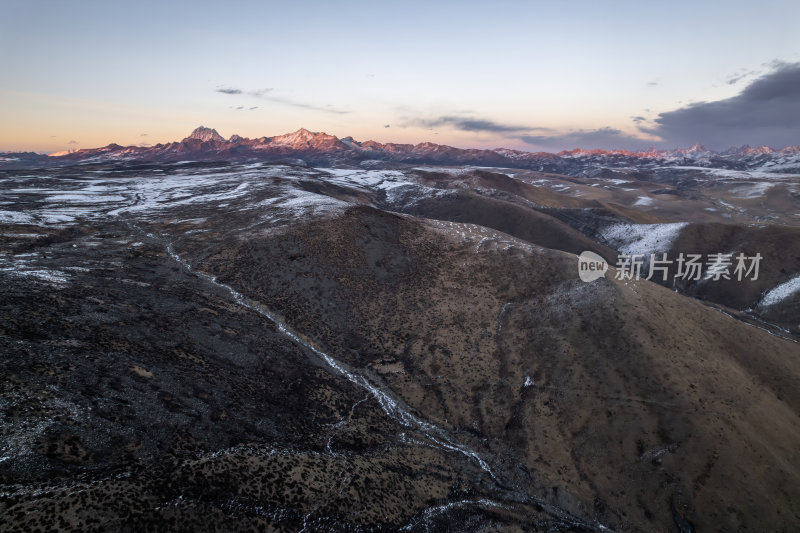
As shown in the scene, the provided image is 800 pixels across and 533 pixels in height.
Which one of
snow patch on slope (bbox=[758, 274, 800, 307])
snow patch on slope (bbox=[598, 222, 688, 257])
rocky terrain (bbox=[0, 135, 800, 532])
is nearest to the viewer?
rocky terrain (bbox=[0, 135, 800, 532])

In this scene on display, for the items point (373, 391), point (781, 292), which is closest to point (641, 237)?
point (781, 292)

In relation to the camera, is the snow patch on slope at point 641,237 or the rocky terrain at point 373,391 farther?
the snow patch on slope at point 641,237

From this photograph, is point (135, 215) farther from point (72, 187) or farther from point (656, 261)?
point (656, 261)

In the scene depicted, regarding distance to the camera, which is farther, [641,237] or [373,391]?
[641,237]

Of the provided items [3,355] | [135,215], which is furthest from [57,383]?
[135,215]

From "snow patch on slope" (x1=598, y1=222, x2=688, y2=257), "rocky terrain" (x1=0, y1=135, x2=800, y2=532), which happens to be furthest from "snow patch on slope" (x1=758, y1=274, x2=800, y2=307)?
"snow patch on slope" (x1=598, y1=222, x2=688, y2=257)

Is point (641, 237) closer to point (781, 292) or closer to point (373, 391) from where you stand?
point (781, 292)

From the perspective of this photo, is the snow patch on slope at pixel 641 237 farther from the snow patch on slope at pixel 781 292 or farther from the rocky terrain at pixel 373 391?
the rocky terrain at pixel 373 391

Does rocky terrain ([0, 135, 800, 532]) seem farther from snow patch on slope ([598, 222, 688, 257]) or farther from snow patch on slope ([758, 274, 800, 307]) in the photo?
snow patch on slope ([598, 222, 688, 257])

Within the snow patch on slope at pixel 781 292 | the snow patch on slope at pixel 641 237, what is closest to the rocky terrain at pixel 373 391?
the snow patch on slope at pixel 781 292
